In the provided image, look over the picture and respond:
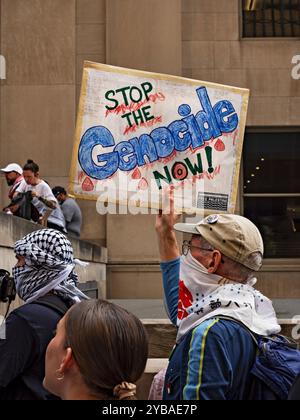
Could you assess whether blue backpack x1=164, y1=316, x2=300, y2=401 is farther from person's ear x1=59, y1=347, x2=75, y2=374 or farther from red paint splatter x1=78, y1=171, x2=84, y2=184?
red paint splatter x1=78, y1=171, x2=84, y2=184

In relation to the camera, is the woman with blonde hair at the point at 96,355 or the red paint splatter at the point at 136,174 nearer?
the woman with blonde hair at the point at 96,355

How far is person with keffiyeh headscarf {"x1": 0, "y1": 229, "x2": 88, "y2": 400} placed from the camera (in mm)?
3246

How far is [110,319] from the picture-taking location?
240 centimetres

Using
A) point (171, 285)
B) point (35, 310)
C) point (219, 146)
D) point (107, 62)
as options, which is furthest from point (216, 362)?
point (107, 62)

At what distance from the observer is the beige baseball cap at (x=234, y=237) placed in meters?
3.10

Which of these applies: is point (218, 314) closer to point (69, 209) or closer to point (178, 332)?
point (178, 332)

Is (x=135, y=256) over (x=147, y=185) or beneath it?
beneath

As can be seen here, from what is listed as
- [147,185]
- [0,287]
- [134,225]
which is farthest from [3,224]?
[134,225]

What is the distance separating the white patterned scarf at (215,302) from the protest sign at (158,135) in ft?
7.43

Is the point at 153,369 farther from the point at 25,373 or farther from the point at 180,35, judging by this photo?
the point at 180,35

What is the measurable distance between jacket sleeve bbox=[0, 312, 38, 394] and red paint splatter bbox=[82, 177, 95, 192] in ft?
7.15

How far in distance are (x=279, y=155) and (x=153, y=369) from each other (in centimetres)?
1195

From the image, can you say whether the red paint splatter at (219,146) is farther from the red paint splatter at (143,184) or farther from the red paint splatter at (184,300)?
the red paint splatter at (184,300)

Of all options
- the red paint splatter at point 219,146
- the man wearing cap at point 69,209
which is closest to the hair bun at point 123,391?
the red paint splatter at point 219,146
